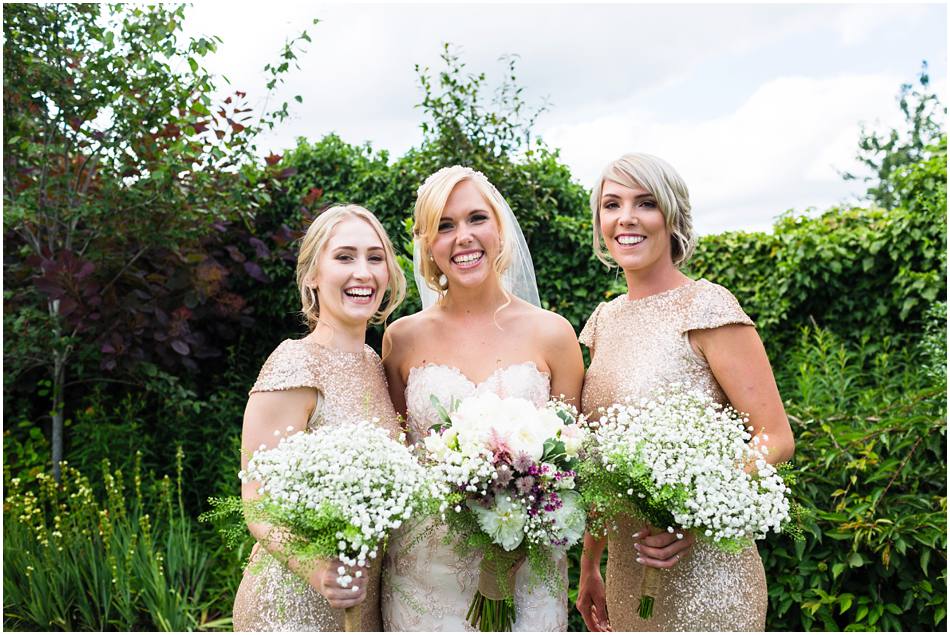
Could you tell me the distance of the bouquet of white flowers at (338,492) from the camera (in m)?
2.24

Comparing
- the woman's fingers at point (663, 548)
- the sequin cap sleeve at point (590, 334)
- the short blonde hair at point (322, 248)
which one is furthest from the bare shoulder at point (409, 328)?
the woman's fingers at point (663, 548)

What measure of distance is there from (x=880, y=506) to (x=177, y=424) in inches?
223

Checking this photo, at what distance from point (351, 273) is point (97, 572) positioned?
3877 millimetres

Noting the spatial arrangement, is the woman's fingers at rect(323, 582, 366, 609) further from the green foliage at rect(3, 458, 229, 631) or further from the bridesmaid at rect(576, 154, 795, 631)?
the green foliage at rect(3, 458, 229, 631)

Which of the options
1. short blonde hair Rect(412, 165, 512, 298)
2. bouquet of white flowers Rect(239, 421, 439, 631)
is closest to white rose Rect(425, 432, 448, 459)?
bouquet of white flowers Rect(239, 421, 439, 631)

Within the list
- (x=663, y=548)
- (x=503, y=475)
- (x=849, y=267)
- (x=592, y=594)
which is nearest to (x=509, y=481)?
(x=503, y=475)

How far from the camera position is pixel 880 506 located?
4.49m

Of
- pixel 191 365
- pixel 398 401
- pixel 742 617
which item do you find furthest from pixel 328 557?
pixel 191 365

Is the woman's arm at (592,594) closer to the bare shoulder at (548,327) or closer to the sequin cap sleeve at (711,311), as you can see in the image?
the bare shoulder at (548,327)

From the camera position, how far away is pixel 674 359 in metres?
3.11

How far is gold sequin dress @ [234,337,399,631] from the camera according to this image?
2.98 metres

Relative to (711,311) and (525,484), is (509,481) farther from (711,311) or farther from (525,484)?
(711,311)

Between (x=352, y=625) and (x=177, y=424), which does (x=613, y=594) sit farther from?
(x=177, y=424)

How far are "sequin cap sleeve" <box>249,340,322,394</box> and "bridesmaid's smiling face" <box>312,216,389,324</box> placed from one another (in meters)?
0.24
